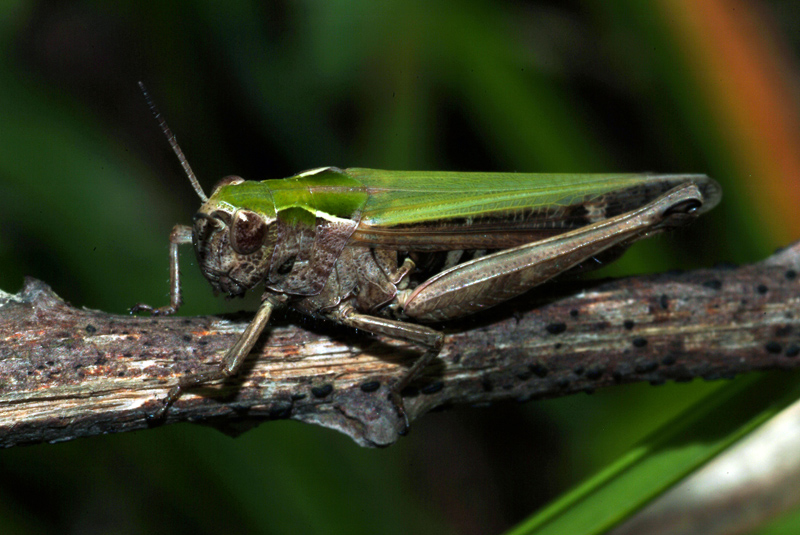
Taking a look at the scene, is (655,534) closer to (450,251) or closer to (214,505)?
(450,251)

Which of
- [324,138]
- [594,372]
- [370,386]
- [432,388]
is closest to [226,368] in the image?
[370,386]

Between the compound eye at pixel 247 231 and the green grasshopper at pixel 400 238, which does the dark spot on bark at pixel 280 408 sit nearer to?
the green grasshopper at pixel 400 238

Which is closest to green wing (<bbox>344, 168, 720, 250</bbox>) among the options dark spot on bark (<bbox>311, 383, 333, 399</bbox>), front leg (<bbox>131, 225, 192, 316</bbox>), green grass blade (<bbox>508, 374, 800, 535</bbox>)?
dark spot on bark (<bbox>311, 383, 333, 399</bbox>)

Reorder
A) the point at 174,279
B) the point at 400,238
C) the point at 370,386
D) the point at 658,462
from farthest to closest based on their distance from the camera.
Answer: the point at 174,279 → the point at 400,238 → the point at 370,386 → the point at 658,462

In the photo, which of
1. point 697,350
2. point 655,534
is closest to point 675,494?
point 655,534

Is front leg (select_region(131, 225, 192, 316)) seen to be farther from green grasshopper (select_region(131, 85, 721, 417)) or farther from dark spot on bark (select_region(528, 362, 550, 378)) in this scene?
dark spot on bark (select_region(528, 362, 550, 378))

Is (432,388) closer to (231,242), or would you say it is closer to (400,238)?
(400,238)

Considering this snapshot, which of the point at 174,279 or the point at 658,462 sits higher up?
the point at 174,279
